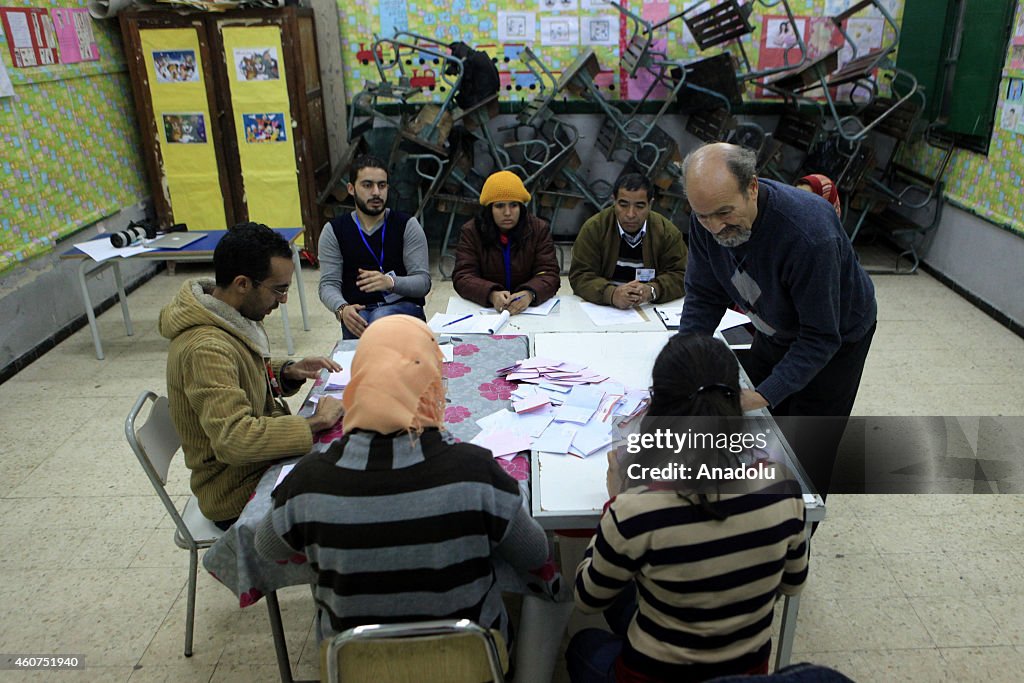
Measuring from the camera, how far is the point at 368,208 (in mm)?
3098

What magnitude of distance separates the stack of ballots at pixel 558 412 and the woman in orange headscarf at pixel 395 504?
1.50 ft

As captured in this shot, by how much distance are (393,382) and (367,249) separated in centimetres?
192

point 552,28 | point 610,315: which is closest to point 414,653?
point 610,315

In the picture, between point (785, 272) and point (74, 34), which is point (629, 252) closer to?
point (785, 272)

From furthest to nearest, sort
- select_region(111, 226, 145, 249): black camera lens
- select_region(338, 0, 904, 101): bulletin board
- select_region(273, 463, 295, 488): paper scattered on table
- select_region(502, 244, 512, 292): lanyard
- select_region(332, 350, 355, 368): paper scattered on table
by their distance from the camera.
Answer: select_region(338, 0, 904, 101): bulletin board
select_region(111, 226, 145, 249): black camera lens
select_region(502, 244, 512, 292): lanyard
select_region(332, 350, 355, 368): paper scattered on table
select_region(273, 463, 295, 488): paper scattered on table

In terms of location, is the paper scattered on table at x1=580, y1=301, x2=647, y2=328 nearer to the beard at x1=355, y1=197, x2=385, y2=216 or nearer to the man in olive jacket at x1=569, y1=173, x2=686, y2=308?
the man in olive jacket at x1=569, y1=173, x2=686, y2=308

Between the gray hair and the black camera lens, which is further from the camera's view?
the black camera lens

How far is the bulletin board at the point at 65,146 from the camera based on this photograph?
4105 mm

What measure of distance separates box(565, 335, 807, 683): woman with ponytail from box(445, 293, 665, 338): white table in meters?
1.29

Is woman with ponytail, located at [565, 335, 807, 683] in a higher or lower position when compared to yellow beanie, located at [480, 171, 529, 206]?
lower

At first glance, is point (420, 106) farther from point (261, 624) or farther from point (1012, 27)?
point (261, 624)

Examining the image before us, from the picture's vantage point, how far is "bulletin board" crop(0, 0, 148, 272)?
4.11 metres

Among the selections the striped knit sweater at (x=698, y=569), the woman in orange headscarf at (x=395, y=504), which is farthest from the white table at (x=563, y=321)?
the striped knit sweater at (x=698, y=569)

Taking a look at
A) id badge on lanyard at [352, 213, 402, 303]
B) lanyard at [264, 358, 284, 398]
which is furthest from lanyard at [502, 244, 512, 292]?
lanyard at [264, 358, 284, 398]
